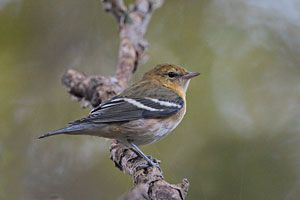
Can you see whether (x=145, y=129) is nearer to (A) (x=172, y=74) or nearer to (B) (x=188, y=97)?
(A) (x=172, y=74)

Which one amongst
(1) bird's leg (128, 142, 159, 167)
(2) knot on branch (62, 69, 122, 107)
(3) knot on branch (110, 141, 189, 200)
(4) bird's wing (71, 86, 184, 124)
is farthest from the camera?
Answer: (2) knot on branch (62, 69, 122, 107)

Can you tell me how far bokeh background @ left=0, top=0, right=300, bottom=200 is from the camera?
605cm

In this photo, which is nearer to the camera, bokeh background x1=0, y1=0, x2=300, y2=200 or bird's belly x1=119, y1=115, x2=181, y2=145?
bird's belly x1=119, y1=115, x2=181, y2=145

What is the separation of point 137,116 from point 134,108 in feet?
0.37

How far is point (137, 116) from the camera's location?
472 cm

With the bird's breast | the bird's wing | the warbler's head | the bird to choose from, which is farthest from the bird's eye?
the bird's breast

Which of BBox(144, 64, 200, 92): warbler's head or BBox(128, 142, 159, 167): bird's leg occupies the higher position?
BBox(144, 64, 200, 92): warbler's head

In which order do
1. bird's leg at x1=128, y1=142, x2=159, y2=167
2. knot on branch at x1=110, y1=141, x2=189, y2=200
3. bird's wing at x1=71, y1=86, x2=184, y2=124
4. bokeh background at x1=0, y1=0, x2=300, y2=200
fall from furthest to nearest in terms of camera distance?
bokeh background at x1=0, y1=0, x2=300, y2=200 < bird's wing at x1=71, y1=86, x2=184, y2=124 < bird's leg at x1=128, y1=142, x2=159, y2=167 < knot on branch at x1=110, y1=141, x2=189, y2=200

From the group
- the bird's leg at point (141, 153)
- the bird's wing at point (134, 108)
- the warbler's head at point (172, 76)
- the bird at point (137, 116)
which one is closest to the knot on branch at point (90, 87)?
the bird at point (137, 116)

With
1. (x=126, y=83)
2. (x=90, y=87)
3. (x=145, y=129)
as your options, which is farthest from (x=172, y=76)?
(x=145, y=129)

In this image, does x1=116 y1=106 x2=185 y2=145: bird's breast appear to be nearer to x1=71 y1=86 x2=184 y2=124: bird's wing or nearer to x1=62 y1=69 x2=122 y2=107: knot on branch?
x1=71 y1=86 x2=184 y2=124: bird's wing

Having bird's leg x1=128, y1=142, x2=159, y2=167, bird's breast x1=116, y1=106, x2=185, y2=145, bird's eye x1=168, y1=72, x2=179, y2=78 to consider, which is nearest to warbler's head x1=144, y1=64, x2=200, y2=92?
bird's eye x1=168, y1=72, x2=179, y2=78

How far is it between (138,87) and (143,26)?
92 centimetres

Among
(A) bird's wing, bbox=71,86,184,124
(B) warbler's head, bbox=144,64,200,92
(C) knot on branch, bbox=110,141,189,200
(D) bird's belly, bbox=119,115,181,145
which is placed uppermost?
(B) warbler's head, bbox=144,64,200,92
